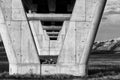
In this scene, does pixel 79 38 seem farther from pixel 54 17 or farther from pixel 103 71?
pixel 54 17

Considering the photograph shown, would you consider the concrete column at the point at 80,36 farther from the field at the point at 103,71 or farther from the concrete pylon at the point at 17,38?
the concrete pylon at the point at 17,38

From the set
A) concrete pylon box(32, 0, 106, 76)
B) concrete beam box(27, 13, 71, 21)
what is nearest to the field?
concrete pylon box(32, 0, 106, 76)

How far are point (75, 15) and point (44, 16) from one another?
7.83 metres

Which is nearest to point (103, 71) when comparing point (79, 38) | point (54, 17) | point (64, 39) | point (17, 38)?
point (79, 38)

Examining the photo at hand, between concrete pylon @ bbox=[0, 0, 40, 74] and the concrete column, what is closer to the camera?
the concrete column

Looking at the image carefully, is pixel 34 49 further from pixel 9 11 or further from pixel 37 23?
pixel 37 23

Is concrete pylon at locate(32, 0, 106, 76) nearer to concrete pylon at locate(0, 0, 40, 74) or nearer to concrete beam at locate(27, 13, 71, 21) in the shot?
concrete pylon at locate(0, 0, 40, 74)

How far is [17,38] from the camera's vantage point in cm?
1953

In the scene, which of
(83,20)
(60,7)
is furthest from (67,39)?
(60,7)

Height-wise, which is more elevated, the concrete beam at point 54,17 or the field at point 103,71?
the concrete beam at point 54,17

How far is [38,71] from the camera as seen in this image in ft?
65.0

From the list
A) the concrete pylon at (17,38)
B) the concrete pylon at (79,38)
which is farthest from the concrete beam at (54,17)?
the concrete pylon at (17,38)

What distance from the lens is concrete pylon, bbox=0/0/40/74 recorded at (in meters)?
19.3

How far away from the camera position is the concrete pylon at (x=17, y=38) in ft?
63.2
